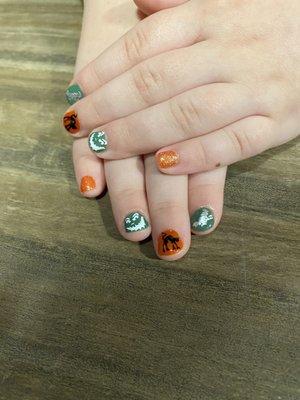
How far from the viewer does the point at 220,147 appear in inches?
24.5

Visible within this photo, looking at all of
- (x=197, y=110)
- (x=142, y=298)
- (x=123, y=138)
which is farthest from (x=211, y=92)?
(x=142, y=298)

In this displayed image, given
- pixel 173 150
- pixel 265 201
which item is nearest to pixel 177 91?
pixel 173 150

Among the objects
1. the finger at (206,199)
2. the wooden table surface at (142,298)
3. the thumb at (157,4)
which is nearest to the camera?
the wooden table surface at (142,298)

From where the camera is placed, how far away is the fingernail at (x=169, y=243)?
568 millimetres

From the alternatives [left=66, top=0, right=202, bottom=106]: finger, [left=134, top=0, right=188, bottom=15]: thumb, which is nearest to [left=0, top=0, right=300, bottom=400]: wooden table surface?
[left=66, top=0, right=202, bottom=106]: finger

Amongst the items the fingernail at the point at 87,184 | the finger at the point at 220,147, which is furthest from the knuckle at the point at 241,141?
the fingernail at the point at 87,184

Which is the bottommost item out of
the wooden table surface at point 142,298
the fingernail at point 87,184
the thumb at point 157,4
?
the wooden table surface at point 142,298

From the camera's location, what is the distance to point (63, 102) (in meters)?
0.77

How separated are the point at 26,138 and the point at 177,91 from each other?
0.27 metres

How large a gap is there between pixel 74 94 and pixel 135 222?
26 cm

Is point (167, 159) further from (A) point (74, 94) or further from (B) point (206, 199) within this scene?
(A) point (74, 94)

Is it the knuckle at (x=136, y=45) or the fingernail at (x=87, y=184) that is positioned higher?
the knuckle at (x=136, y=45)

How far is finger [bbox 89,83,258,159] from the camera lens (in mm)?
616

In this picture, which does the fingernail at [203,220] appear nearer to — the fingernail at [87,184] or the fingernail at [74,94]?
the fingernail at [87,184]
